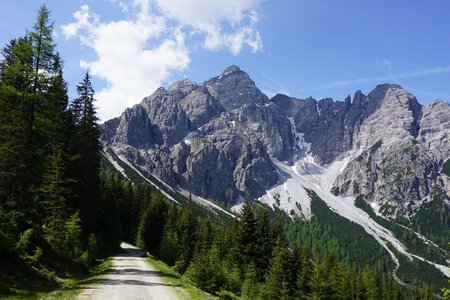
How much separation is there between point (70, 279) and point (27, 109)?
15.1 m

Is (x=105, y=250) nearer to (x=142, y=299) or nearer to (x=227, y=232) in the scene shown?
(x=227, y=232)

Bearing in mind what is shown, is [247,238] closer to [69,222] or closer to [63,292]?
[69,222]

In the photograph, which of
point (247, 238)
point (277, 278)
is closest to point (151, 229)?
point (247, 238)

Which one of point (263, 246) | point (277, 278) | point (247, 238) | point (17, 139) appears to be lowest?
point (277, 278)

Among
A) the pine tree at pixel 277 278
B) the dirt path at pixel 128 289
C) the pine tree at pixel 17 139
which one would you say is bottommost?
the pine tree at pixel 277 278

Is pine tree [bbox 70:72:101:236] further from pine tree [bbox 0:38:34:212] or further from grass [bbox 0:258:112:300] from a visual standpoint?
grass [bbox 0:258:112:300]

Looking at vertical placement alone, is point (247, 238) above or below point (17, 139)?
below

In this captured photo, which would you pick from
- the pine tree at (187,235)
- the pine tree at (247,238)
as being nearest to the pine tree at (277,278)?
the pine tree at (247,238)

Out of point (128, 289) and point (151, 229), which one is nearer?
point (128, 289)

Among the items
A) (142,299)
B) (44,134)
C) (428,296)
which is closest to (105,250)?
(44,134)

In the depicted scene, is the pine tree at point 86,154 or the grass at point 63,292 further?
the pine tree at point 86,154

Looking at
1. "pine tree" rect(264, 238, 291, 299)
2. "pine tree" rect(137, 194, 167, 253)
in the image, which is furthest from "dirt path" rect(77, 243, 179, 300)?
"pine tree" rect(137, 194, 167, 253)

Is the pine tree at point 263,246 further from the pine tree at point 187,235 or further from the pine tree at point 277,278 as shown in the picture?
the pine tree at point 187,235

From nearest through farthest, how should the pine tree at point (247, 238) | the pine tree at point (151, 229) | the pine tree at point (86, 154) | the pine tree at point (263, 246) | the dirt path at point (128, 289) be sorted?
the dirt path at point (128, 289), the pine tree at point (86, 154), the pine tree at point (247, 238), the pine tree at point (263, 246), the pine tree at point (151, 229)
